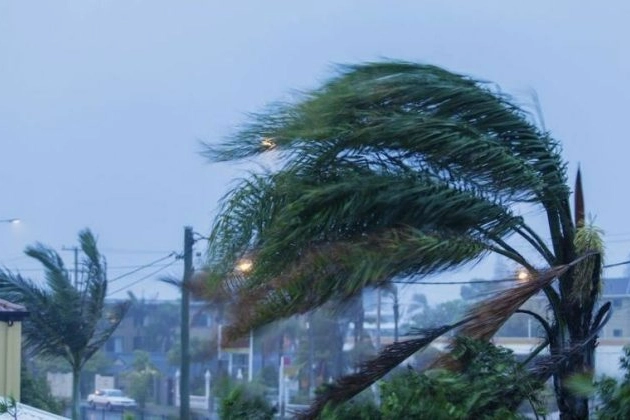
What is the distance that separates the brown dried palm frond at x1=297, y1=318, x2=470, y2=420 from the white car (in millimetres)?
15673

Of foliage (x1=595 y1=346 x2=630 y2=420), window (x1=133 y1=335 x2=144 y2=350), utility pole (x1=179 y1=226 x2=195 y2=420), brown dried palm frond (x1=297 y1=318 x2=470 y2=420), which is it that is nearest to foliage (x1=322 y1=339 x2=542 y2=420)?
brown dried palm frond (x1=297 y1=318 x2=470 y2=420)

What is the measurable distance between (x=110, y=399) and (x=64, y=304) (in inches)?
163

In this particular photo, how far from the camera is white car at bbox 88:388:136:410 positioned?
24812 millimetres

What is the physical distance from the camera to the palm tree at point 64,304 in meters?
22.8

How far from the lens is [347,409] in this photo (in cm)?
909

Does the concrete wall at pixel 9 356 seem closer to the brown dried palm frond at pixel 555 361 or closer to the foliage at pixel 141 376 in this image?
the foliage at pixel 141 376

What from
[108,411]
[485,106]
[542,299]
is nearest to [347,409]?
[542,299]

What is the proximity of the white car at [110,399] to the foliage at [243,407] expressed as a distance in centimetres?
1415

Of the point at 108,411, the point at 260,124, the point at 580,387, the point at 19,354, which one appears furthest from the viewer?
the point at 108,411

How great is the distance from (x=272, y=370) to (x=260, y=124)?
29.5 ft

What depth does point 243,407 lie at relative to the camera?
10.2 meters

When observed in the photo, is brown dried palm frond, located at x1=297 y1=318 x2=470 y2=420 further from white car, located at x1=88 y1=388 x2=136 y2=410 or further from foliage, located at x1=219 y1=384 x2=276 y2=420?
white car, located at x1=88 y1=388 x2=136 y2=410

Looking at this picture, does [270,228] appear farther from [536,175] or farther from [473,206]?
[536,175]

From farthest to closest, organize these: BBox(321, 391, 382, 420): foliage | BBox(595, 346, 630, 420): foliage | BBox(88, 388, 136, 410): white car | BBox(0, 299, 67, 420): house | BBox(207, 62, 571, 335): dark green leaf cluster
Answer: BBox(88, 388, 136, 410): white car → BBox(0, 299, 67, 420): house → BBox(321, 391, 382, 420): foliage → BBox(207, 62, 571, 335): dark green leaf cluster → BBox(595, 346, 630, 420): foliage
